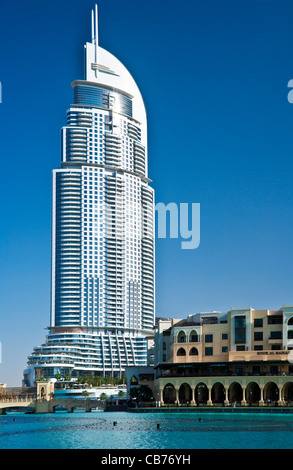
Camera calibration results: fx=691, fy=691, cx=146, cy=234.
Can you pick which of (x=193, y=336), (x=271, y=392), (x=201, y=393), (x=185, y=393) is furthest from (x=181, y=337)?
(x=271, y=392)

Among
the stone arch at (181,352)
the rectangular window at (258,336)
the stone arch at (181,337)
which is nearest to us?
the rectangular window at (258,336)

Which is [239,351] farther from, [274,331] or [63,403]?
[63,403]

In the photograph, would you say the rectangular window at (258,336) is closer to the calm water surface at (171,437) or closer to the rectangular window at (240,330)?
the rectangular window at (240,330)

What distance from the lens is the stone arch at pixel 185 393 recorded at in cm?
11712

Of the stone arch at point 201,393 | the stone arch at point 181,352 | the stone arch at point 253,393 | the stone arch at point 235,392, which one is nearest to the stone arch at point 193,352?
the stone arch at point 181,352

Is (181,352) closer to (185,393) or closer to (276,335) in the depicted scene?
(185,393)

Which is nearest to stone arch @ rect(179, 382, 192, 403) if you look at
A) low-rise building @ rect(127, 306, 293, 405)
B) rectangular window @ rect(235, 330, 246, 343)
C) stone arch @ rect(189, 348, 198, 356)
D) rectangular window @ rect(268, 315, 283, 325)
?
low-rise building @ rect(127, 306, 293, 405)

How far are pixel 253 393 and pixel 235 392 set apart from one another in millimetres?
3483

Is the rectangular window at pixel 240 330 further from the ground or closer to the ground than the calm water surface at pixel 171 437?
further from the ground

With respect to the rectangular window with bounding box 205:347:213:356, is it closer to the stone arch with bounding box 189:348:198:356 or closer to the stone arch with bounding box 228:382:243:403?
the stone arch with bounding box 189:348:198:356

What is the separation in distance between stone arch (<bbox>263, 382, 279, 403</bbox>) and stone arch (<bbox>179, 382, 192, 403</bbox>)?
1293 centimetres

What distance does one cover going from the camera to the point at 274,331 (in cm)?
11581

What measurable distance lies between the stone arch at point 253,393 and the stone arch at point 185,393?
9876mm

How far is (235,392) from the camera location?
116312mm
